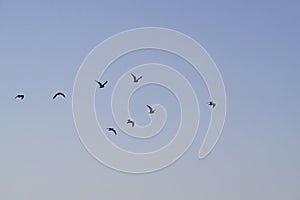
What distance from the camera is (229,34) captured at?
162cm

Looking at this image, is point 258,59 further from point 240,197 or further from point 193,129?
point 240,197

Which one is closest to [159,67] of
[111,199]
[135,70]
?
[135,70]

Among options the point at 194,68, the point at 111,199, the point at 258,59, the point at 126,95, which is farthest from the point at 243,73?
the point at 111,199

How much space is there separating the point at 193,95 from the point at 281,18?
0.44 m

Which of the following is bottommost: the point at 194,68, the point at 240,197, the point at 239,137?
the point at 240,197

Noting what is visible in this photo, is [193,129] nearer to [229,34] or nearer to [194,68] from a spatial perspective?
[194,68]

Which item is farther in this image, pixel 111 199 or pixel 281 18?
pixel 281 18

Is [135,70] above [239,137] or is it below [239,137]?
above

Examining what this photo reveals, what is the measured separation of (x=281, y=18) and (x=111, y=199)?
0.90m

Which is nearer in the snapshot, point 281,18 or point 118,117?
point 118,117

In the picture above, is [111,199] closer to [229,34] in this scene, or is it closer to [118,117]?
[118,117]

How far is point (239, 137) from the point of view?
5.27 ft

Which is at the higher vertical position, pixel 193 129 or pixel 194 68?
pixel 194 68

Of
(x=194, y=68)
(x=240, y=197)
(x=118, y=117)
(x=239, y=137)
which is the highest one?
(x=194, y=68)
